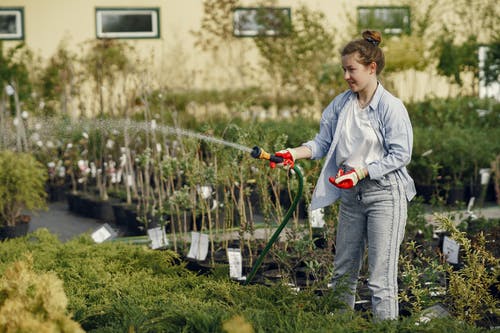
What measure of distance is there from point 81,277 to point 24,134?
507cm

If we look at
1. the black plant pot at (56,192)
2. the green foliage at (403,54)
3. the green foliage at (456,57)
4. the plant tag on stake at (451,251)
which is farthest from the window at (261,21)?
the plant tag on stake at (451,251)

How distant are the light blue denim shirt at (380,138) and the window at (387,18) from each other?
12.0m

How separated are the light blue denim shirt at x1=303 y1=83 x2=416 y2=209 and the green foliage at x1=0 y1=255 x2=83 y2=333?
1.60m

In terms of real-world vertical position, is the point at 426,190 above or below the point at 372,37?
below

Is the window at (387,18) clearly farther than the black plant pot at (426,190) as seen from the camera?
Yes

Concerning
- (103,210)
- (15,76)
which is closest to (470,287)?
(103,210)

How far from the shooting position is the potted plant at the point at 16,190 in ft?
24.1

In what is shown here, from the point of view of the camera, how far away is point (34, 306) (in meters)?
2.96

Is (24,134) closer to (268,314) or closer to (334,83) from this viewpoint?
(334,83)

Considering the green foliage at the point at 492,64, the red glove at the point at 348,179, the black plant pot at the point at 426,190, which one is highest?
the green foliage at the point at 492,64

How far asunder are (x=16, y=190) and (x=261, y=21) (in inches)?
378

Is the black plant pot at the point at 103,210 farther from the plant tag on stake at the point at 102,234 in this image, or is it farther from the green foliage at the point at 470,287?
the green foliage at the point at 470,287

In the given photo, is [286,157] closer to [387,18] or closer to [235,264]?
[235,264]

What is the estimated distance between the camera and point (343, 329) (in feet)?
10.7
